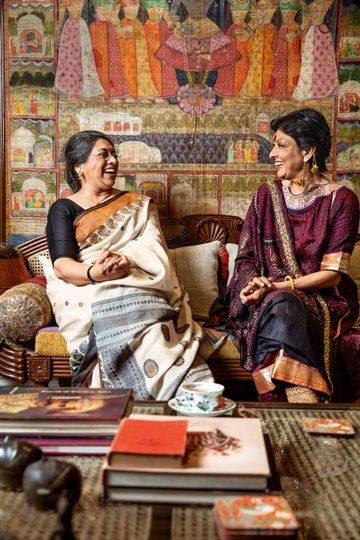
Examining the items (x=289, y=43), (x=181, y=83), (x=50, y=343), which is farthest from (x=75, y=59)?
(x=50, y=343)

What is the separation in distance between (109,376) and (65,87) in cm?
200

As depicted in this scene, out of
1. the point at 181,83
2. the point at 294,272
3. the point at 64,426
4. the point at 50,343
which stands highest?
the point at 181,83

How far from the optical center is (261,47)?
3744 millimetres

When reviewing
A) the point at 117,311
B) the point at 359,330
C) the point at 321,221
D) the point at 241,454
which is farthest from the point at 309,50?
the point at 241,454

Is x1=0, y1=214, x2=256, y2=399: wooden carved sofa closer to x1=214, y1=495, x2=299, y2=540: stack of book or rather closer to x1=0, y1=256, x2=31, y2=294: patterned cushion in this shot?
x1=0, y1=256, x2=31, y2=294: patterned cushion

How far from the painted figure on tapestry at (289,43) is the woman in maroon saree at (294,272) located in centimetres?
85

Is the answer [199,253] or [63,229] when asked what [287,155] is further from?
[63,229]

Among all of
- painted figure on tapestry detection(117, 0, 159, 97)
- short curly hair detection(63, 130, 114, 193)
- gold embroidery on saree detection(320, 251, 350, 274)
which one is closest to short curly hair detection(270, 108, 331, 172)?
gold embroidery on saree detection(320, 251, 350, 274)

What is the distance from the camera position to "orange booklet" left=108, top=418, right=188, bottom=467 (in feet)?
3.64

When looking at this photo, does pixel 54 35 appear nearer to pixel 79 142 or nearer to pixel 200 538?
pixel 79 142

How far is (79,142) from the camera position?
3.20m

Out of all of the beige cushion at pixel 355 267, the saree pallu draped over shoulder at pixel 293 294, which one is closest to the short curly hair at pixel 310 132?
the saree pallu draped over shoulder at pixel 293 294

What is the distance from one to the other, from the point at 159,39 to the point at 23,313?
197 cm

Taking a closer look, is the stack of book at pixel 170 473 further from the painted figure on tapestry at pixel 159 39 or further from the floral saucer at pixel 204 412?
the painted figure on tapestry at pixel 159 39
